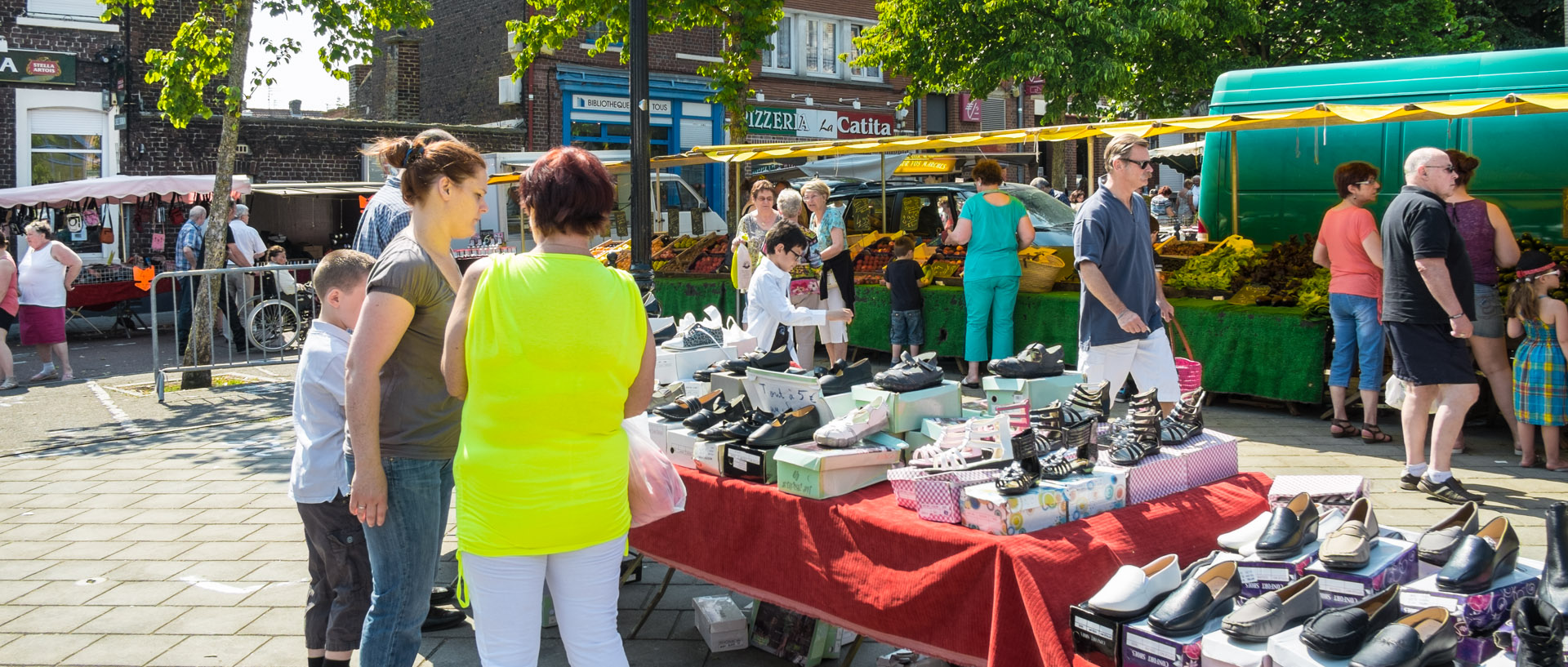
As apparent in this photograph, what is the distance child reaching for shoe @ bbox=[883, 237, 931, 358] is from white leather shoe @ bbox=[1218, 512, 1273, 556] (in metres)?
7.03

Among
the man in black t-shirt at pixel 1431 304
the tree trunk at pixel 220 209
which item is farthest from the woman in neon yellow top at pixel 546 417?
the tree trunk at pixel 220 209

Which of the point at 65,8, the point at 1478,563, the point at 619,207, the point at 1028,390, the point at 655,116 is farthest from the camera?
the point at 655,116

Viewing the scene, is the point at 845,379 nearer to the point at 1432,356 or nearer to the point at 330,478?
the point at 330,478

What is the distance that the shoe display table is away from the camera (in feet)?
26.6

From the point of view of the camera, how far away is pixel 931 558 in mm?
3121

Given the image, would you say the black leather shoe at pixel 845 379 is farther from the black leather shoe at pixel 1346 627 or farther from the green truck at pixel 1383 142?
the green truck at pixel 1383 142

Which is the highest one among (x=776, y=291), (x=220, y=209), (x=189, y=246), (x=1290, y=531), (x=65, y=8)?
(x=65, y=8)

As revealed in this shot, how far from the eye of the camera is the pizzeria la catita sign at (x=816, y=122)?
2611 cm

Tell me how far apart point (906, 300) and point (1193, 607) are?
7651mm

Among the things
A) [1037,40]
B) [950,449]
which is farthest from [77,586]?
[1037,40]

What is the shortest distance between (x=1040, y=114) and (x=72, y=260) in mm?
24925

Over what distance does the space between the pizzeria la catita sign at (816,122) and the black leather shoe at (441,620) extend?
21783 millimetres

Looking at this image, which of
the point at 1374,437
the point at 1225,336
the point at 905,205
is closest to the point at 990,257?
the point at 1225,336

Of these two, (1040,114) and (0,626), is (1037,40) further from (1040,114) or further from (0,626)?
(0,626)
